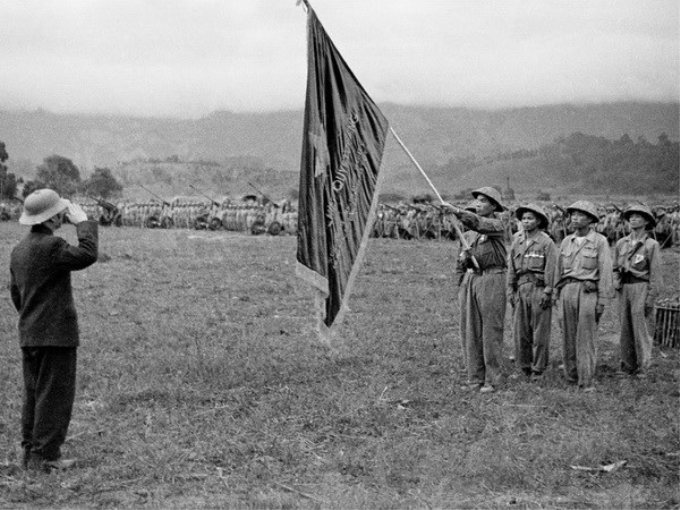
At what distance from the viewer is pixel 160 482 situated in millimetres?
6059

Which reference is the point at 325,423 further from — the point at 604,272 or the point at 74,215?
the point at 604,272

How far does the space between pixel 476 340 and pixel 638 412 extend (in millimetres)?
1846

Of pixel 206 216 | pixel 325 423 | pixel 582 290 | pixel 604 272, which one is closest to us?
pixel 325 423

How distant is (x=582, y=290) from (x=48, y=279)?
5.87 metres

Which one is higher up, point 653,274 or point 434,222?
point 653,274

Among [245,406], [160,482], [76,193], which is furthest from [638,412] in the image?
[76,193]

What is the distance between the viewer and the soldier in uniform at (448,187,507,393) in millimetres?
8688

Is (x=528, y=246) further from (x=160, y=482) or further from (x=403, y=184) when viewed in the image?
(x=403, y=184)

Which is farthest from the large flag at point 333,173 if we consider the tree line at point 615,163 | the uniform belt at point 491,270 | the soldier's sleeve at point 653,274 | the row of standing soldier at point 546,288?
the tree line at point 615,163

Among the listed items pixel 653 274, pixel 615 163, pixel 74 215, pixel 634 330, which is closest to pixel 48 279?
pixel 74 215

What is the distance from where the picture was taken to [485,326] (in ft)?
28.6

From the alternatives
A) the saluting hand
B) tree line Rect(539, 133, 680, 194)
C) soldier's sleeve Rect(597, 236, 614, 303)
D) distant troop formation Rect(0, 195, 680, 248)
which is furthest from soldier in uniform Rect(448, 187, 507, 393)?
tree line Rect(539, 133, 680, 194)

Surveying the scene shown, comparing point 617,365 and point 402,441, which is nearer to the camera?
point 402,441

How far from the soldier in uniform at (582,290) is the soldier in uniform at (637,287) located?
0.99 metres
